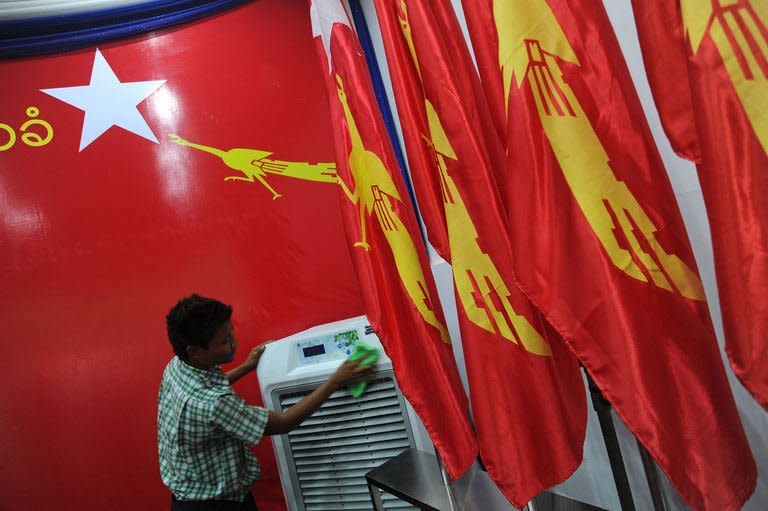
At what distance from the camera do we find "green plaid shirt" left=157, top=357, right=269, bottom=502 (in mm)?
1604

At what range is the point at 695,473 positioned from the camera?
0.91 metres

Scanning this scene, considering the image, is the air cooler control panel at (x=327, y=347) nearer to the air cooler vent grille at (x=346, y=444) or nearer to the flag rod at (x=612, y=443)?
the air cooler vent grille at (x=346, y=444)

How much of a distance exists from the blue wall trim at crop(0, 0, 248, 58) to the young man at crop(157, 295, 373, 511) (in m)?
1.43

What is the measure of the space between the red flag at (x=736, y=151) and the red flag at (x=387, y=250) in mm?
839

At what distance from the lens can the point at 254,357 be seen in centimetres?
221

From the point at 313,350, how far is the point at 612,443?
3.93 feet

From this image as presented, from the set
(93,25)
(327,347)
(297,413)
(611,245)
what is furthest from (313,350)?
(93,25)

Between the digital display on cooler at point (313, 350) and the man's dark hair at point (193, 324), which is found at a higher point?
the man's dark hair at point (193, 324)

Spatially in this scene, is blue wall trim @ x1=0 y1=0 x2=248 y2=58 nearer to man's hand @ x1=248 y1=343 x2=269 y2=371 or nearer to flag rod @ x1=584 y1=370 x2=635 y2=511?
man's hand @ x1=248 y1=343 x2=269 y2=371

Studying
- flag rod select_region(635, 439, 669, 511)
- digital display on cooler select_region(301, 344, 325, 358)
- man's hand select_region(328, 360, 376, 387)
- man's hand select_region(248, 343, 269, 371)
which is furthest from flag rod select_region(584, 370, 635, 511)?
man's hand select_region(248, 343, 269, 371)

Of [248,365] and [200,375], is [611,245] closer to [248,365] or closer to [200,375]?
[200,375]

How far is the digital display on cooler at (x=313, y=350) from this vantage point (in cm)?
205

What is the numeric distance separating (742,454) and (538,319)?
0.44 meters

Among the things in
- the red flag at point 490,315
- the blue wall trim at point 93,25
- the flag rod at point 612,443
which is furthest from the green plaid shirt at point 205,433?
the blue wall trim at point 93,25
